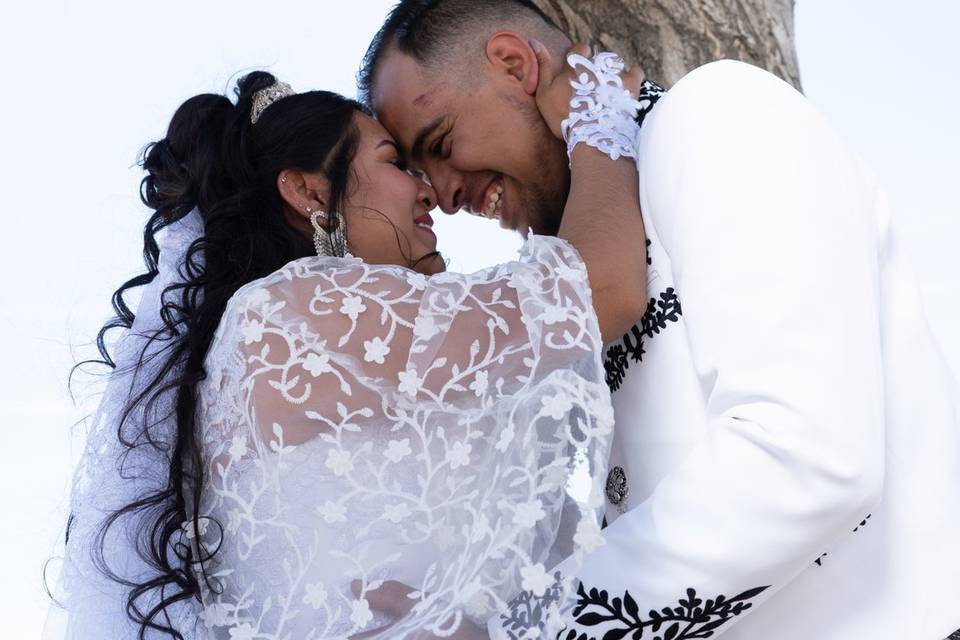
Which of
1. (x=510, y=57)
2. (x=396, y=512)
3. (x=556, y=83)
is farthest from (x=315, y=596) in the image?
(x=510, y=57)

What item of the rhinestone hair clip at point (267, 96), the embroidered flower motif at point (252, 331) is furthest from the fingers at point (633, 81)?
the embroidered flower motif at point (252, 331)

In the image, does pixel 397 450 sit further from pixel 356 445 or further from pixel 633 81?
pixel 633 81

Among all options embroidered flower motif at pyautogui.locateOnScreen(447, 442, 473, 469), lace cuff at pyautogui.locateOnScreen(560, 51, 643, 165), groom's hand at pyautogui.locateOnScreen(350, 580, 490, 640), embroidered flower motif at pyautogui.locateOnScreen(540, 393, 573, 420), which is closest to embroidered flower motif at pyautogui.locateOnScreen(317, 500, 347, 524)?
groom's hand at pyautogui.locateOnScreen(350, 580, 490, 640)

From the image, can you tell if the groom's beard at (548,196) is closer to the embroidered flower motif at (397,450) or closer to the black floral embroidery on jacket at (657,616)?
the embroidered flower motif at (397,450)

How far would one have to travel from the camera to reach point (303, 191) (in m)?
3.04

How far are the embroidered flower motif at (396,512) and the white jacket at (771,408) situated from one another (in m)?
0.30

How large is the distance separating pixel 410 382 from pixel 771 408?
2.28 ft

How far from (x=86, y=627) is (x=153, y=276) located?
35.7 inches

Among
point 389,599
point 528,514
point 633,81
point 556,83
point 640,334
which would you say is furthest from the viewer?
point 556,83

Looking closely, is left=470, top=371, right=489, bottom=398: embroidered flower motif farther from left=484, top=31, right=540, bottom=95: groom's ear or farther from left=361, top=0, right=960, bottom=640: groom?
left=484, top=31, right=540, bottom=95: groom's ear

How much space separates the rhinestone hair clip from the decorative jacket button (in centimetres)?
136

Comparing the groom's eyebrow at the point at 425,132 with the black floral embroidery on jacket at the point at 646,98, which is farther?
the groom's eyebrow at the point at 425,132

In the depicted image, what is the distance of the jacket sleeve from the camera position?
2002 mm

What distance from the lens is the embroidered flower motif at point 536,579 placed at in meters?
2.07
